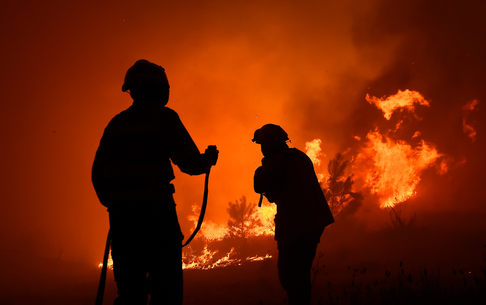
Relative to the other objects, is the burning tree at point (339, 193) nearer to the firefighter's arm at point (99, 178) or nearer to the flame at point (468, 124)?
the flame at point (468, 124)

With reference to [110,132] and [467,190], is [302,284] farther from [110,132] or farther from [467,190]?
[467,190]

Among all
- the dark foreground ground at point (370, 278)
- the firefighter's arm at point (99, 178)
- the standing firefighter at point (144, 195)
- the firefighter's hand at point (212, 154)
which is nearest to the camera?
the standing firefighter at point (144, 195)

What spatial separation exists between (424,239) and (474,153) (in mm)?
18213

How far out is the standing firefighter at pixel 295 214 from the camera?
9.25 feet

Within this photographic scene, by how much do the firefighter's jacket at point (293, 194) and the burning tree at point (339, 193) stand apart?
23.4m

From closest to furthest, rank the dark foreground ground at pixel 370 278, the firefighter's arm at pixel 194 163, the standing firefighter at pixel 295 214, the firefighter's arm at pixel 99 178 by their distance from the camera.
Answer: the firefighter's arm at pixel 194 163, the firefighter's arm at pixel 99 178, the standing firefighter at pixel 295 214, the dark foreground ground at pixel 370 278

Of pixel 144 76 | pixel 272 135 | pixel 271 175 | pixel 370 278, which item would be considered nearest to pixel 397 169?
pixel 370 278

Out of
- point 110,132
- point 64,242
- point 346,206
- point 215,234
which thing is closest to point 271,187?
point 110,132

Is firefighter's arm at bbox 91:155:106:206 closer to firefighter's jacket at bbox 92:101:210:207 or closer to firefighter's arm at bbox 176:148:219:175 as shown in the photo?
firefighter's jacket at bbox 92:101:210:207

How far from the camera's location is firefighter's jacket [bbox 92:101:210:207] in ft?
6.46

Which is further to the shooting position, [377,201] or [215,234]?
[215,234]

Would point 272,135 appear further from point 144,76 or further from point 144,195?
point 144,195

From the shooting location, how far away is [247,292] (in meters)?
8.60

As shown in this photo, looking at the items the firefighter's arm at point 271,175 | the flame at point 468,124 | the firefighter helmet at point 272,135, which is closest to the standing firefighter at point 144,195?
the firefighter's arm at point 271,175
